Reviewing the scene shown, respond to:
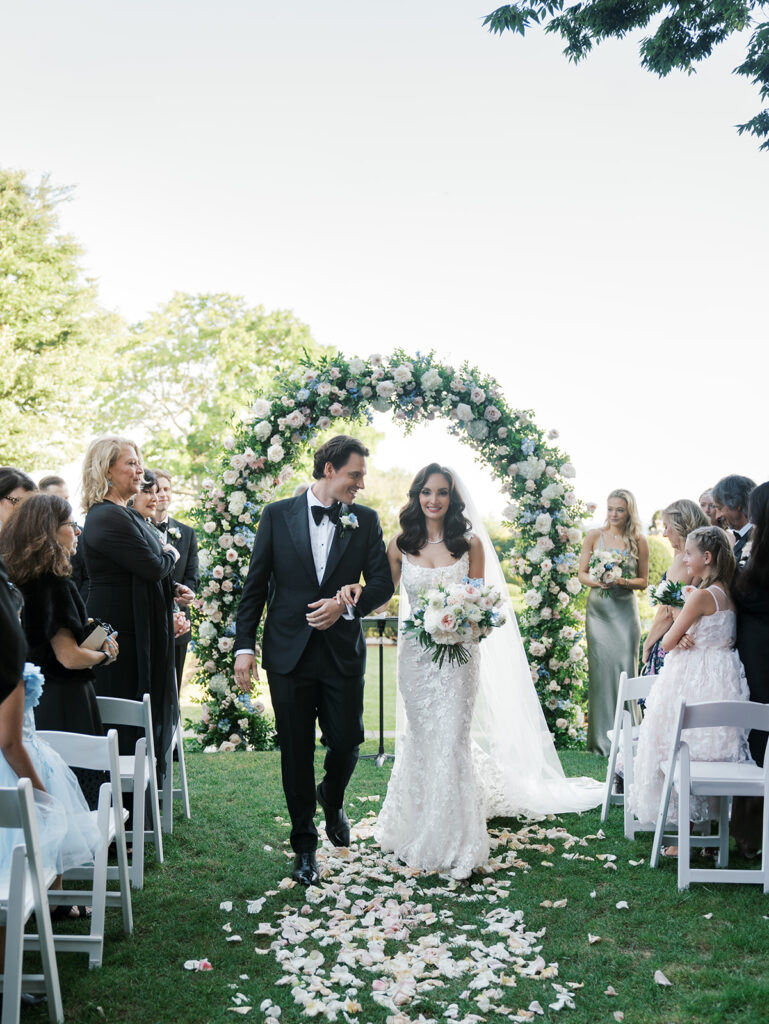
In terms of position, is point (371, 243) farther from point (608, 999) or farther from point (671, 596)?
point (608, 999)

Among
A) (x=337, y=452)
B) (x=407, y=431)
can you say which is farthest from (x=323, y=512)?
(x=407, y=431)

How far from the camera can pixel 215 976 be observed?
11.7 ft

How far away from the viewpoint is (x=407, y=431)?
8.80 meters

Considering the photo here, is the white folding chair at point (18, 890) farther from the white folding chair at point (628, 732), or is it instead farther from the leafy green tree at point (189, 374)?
the leafy green tree at point (189, 374)

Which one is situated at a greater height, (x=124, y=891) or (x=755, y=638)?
(x=755, y=638)

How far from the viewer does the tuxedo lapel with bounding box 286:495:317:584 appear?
15.6ft

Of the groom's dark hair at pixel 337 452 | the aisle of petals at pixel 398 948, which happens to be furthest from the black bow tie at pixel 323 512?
the aisle of petals at pixel 398 948

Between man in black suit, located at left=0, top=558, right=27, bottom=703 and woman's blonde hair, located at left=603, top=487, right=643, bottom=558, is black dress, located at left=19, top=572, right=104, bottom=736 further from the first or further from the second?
woman's blonde hair, located at left=603, top=487, right=643, bottom=558

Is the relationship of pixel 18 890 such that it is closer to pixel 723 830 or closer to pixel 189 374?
pixel 723 830

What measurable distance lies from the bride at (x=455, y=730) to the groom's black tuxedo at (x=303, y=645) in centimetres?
29

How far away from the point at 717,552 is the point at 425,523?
181cm

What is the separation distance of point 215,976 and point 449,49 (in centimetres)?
1586

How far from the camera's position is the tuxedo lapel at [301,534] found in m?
4.75

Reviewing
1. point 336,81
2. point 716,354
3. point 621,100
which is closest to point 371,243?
point 336,81
